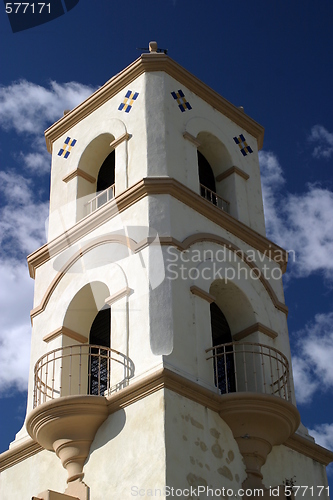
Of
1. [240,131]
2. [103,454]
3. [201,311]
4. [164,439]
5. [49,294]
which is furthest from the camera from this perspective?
[240,131]

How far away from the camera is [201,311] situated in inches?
687

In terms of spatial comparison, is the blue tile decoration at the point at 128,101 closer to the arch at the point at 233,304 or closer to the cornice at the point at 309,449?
the arch at the point at 233,304

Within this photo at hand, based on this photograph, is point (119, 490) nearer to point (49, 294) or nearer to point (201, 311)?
point (201, 311)

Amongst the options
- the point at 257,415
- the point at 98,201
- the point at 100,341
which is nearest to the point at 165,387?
the point at 257,415

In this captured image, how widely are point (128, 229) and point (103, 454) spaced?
15.6 feet

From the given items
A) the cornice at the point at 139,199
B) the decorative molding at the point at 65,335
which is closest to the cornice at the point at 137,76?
the cornice at the point at 139,199

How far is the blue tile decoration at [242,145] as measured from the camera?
22172 mm

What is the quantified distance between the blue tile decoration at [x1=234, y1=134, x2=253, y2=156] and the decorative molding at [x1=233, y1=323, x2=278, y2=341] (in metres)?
5.22

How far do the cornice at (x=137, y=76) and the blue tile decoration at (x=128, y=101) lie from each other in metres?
0.37

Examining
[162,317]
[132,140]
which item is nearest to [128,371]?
[162,317]

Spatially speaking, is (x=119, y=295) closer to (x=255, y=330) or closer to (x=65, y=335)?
(x=65, y=335)

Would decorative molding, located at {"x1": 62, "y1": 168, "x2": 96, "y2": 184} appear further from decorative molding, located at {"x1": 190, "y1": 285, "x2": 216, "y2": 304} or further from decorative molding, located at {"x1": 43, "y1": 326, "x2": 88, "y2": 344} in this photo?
decorative molding, located at {"x1": 190, "y1": 285, "x2": 216, "y2": 304}

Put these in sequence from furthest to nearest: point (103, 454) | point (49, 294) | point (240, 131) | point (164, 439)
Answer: point (240, 131) < point (49, 294) < point (103, 454) < point (164, 439)

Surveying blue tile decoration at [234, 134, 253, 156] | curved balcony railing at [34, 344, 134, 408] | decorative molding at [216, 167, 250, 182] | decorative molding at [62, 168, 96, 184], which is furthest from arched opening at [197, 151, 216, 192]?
curved balcony railing at [34, 344, 134, 408]
